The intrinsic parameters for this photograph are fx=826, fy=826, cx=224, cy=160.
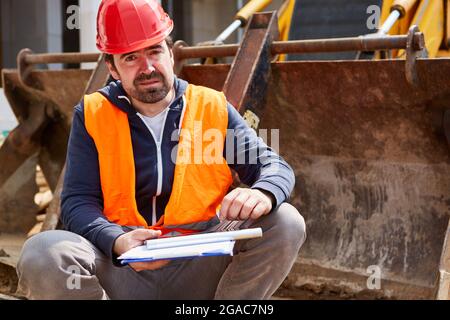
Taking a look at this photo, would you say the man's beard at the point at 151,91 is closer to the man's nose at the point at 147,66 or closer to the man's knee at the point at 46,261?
the man's nose at the point at 147,66

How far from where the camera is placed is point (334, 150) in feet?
14.5

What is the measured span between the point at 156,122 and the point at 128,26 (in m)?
0.35

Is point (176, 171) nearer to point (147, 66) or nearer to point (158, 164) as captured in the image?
point (158, 164)

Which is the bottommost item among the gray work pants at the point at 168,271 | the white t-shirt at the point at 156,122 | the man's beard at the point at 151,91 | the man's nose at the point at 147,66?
the gray work pants at the point at 168,271

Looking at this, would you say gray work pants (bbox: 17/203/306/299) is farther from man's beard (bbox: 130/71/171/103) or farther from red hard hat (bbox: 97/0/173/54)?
red hard hat (bbox: 97/0/173/54)

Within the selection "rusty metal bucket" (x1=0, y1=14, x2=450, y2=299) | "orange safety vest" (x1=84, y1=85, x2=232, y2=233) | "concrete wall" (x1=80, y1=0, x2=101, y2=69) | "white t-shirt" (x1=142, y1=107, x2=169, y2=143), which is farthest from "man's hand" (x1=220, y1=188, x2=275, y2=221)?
"concrete wall" (x1=80, y1=0, x2=101, y2=69)

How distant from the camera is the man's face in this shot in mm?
2818

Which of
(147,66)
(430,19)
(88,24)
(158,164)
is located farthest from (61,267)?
(88,24)

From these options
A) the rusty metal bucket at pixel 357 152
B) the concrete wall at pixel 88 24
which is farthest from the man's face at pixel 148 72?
the concrete wall at pixel 88 24

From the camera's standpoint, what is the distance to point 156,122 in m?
2.91

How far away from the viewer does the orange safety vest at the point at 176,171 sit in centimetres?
280

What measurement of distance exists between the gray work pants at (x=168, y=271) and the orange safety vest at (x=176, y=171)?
164 millimetres
